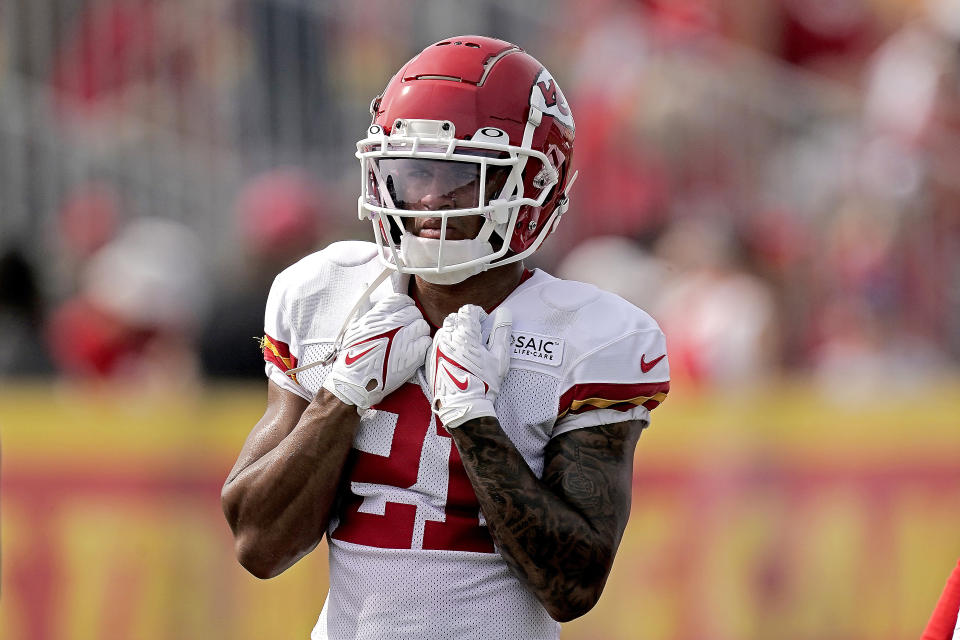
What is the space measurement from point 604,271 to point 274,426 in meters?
4.45

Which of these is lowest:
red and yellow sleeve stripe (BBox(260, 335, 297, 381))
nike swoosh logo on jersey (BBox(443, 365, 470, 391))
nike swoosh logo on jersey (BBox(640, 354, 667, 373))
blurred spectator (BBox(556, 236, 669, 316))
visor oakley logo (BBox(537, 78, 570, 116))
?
blurred spectator (BBox(556, 236, 669, 316))

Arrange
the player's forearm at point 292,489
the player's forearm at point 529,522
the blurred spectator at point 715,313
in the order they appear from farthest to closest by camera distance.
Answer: the blurred spectator at point 715,313 → the player's forearm at point 292,489 → the player's forearm at point 529,522

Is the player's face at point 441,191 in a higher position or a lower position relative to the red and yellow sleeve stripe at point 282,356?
higher

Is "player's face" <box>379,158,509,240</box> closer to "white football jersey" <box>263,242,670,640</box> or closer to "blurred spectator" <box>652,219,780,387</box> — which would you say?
"white football jersey" <box>263,242,670,640</box>

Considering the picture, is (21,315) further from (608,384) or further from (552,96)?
(608,384)

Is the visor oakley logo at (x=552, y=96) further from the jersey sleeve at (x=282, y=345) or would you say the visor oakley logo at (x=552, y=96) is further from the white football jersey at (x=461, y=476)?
the jersey sleeve at (x=282, y=345)

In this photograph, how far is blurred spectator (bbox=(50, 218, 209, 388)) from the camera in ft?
22.4

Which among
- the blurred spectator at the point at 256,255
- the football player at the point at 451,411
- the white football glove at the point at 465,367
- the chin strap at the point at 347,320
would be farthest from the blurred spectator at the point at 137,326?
the white football glove at the point at 465,367

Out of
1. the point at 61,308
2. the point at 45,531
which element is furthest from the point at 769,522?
the point at 61,308

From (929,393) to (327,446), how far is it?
161 inches

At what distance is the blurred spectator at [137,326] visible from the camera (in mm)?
6836

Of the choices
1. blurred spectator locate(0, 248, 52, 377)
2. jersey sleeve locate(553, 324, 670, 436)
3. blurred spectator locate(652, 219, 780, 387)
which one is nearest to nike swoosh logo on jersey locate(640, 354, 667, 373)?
jersey sleeve locate(553, 324, 670, 436)

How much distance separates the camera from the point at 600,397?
9.00 feet

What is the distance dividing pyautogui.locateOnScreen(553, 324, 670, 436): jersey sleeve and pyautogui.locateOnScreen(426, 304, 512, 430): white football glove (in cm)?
14
